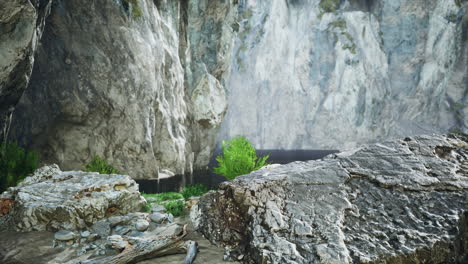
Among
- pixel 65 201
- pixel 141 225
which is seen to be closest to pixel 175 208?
pixel 141 225

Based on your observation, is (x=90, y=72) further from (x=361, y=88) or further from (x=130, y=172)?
(x=361, y=88)

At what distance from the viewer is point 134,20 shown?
56.5ft

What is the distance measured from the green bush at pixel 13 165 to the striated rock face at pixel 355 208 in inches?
237

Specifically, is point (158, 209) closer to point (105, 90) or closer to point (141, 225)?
point (141, 225)

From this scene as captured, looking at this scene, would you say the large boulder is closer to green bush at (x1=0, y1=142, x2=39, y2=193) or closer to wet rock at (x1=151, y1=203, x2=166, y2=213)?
wet rock at (x1=151, y1=203, x2=166, y2=213)

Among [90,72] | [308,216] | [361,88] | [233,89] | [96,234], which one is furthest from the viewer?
[233,89]

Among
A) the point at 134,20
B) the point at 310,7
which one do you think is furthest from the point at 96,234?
the point at 310,7

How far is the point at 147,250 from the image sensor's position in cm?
416

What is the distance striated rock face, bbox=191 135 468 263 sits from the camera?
3805mm

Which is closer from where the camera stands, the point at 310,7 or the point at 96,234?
the point at 96,234

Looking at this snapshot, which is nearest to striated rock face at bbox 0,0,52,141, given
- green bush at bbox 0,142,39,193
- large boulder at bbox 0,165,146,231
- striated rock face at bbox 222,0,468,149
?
green bush at bbox 0,142,39,193

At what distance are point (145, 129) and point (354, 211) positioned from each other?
15.3 metres

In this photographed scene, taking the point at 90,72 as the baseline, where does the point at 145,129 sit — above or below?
below

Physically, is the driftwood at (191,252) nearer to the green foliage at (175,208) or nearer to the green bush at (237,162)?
the green foliage at (175,208)
